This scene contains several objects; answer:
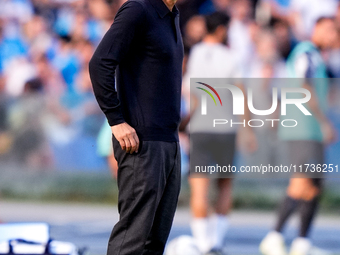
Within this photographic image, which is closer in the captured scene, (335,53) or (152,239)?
(152,239)

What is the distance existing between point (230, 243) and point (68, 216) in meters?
1.59

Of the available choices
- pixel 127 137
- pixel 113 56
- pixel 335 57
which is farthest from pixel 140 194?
pixel 335 57

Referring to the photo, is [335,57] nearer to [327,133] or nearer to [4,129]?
[327,133]

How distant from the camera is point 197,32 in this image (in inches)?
178

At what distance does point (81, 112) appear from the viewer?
5066 mm

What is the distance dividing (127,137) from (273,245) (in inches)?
104

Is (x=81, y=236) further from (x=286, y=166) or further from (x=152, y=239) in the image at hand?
(x=152, y=239)

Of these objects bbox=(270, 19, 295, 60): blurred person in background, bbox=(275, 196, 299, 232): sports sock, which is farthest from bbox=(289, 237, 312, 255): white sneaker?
bbox=(270, 19, 295, 60): blurred person in background

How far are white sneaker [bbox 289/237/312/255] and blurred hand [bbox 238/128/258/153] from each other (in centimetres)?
83

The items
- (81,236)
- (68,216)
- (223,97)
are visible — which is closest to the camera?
(223,97)

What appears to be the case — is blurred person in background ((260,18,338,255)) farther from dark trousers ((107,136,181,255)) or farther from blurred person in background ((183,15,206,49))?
dark trousers ((107,136,181,255))

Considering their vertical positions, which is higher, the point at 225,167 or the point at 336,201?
the point at 225,167

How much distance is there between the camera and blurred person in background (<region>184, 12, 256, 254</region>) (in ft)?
14.2

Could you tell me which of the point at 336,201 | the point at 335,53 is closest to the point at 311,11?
the point at 335,53
